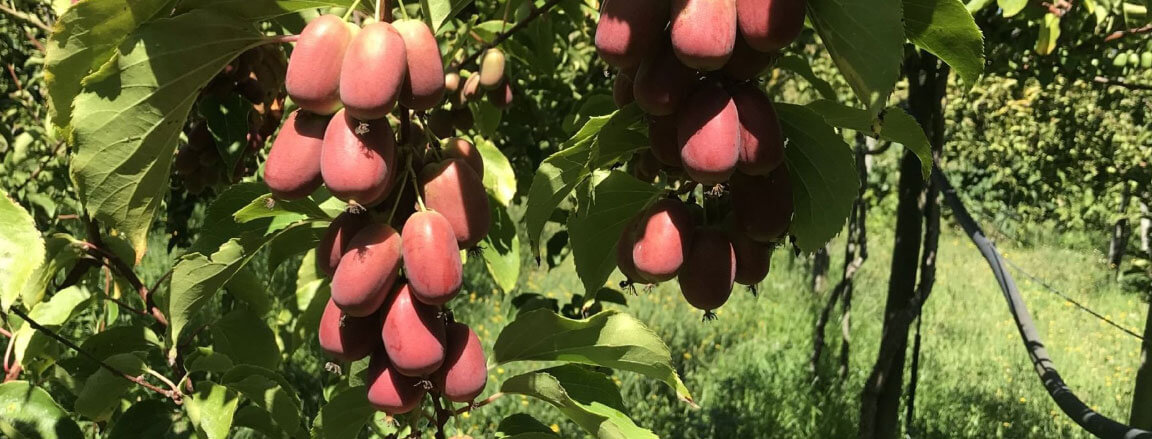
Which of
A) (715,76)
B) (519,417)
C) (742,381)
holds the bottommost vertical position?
(742,381)

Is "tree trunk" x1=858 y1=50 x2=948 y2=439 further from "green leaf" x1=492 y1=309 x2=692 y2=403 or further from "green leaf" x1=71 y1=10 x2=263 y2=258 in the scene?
"green leaf" x1=71 y1=10 x2=263 y2=258

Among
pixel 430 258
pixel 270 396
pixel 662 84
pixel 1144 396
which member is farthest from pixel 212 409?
pixel 1144 396

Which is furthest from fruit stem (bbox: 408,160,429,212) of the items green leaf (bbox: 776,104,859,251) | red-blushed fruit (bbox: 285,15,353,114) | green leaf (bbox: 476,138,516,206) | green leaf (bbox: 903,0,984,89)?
green leaf (bbox: 476,138,516,206)

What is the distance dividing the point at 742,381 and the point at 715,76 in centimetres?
405

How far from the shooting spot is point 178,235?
230 cm

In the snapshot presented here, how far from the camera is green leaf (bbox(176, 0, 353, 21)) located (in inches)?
28.0

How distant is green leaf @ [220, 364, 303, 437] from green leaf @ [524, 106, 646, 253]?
0.54 m

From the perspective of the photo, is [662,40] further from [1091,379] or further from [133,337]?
[1091,379]

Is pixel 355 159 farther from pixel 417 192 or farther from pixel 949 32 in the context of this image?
pixel 949 32

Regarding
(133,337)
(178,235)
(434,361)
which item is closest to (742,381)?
(178,235)

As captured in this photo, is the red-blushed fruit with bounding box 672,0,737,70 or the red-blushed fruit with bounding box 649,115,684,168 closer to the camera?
the red-blushed fruit with bounding box 672,0,737,70

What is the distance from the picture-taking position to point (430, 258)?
0.71 m

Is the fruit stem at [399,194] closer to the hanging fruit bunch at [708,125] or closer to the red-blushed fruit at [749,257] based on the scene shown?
the hanging fruit bunch at [708,125]

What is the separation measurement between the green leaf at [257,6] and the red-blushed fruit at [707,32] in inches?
13.6
